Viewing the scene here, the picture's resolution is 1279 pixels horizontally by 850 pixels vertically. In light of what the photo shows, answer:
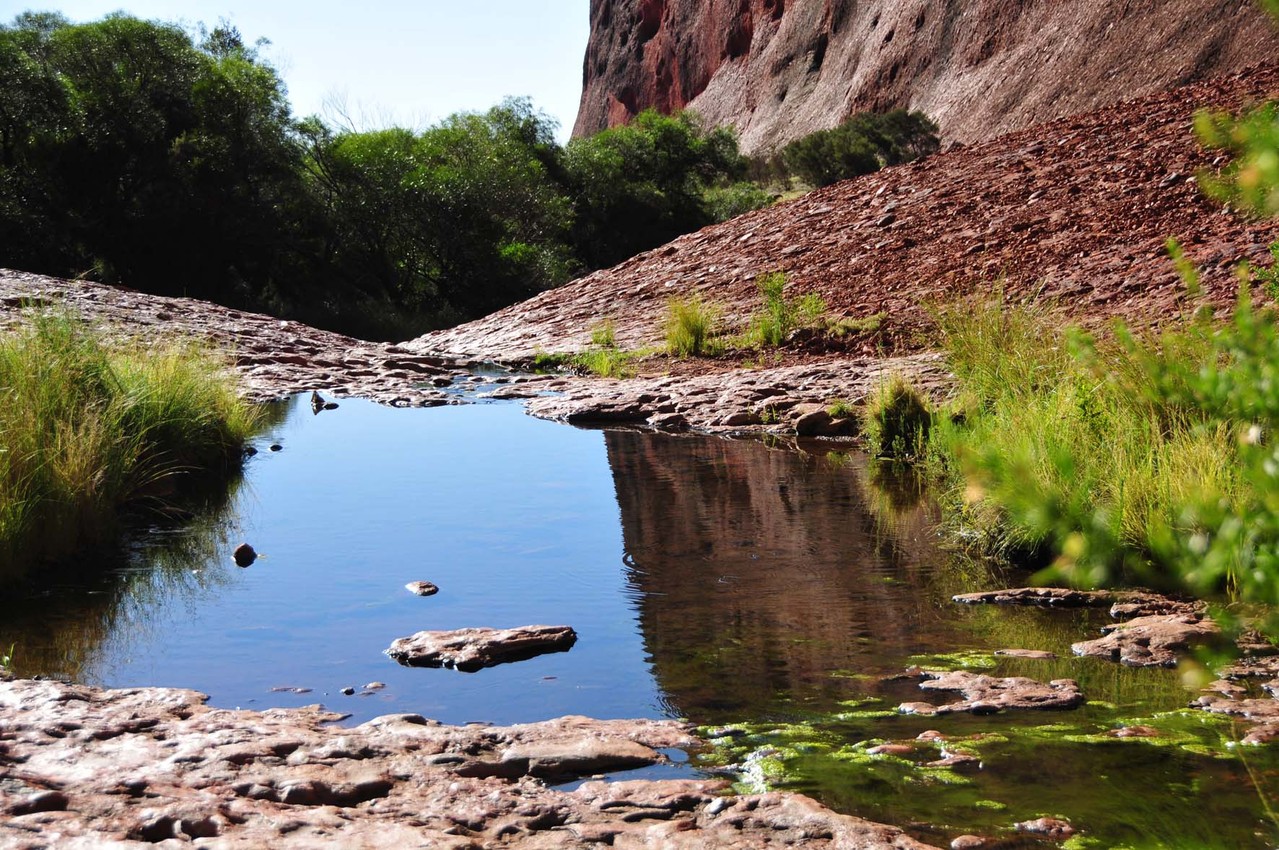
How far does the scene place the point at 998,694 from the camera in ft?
11.4

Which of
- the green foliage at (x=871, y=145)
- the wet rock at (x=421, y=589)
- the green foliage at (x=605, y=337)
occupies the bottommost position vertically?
the wet rock at (x=421, y=589)

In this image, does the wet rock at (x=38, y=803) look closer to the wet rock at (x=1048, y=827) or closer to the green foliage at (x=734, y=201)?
the wet rock at (x=1048, y=827)

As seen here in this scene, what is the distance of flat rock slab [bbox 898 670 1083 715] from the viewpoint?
340 cm

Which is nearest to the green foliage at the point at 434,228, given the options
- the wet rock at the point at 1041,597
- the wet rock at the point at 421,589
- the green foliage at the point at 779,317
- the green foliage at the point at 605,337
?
the green foliage at the point at 605,337

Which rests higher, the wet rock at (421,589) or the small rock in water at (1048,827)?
the wet rock at (421,589)

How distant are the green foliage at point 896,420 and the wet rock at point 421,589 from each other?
3.95 meters

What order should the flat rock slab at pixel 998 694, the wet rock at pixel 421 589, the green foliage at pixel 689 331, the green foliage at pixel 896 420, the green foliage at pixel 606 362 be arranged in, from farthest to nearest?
1. the green foliage at pixel 606 362
2. the green foliage at pixel 689 331
3. the green foliage at pixel 896 420
4. the wet rock at pixel 421 589
5. the flat rock slab at pixel 998 694

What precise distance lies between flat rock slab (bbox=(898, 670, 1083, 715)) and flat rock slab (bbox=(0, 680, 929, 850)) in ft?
2.59

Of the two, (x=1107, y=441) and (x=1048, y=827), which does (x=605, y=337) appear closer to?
(x=1107, y=441)

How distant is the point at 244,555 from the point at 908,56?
3697 centimetres

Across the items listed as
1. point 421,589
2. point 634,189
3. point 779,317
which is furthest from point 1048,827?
point 634,189

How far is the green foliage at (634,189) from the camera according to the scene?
31828 millimetres

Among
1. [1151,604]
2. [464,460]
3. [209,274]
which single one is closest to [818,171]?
[209,274]

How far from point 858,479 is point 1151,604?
2.97m
